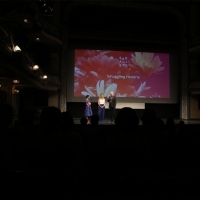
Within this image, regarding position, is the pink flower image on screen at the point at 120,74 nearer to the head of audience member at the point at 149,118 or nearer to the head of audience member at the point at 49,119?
the head of audience member at the point at 149,118

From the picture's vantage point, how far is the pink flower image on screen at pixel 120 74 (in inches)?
453

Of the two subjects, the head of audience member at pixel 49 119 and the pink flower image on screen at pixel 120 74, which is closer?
the head of audience member at pixel 49 119

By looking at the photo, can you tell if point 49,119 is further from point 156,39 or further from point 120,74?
point 156,39

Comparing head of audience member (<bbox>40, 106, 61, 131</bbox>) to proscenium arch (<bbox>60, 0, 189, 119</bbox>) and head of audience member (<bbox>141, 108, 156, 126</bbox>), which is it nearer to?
head of audience member (<bbox>141, 108, 156, 126</bbox>)

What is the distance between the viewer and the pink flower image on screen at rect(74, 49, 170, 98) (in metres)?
11.5

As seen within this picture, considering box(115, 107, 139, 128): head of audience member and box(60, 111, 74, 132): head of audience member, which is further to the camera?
box(60, 111, 74, 132): head of audience member

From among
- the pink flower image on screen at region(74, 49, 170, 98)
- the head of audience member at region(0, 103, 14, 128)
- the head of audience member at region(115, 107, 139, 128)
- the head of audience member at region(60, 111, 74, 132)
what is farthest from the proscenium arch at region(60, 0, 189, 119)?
the head of audience member at region(115, 107, 139, 128)

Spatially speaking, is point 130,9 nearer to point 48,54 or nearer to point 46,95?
point 48,54

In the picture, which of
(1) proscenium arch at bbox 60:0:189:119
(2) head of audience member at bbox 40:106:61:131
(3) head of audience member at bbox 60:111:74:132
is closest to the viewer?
(2) head of audience member at bbox 40:106:61:131

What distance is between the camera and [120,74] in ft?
38.3

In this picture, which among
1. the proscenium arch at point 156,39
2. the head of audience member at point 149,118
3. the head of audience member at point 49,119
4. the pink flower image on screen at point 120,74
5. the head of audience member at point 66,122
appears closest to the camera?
the head of audience member at point 49,119

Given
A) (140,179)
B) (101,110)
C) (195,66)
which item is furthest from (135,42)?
(140,179)

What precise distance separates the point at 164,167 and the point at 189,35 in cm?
1261

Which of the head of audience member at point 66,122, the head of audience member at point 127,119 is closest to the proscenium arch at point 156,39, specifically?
the head of audience member at point 66,122
